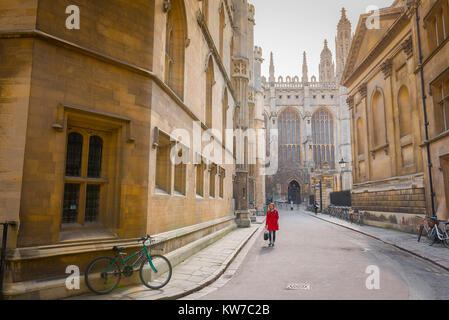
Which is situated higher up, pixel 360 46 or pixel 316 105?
pixel 316 105

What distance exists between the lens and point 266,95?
6750cm

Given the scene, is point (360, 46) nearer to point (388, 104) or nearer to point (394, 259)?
point (388, 104)

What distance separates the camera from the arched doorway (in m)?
62.5

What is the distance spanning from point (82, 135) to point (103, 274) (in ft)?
8.92

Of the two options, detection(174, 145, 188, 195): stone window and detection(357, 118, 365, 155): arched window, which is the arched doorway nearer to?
detection(357, 118, 365, 155): arched window

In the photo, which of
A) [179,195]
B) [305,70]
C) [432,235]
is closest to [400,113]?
[432,235]

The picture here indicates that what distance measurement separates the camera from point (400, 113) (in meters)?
18.3

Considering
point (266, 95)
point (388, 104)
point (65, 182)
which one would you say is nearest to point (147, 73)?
point (65, 182)

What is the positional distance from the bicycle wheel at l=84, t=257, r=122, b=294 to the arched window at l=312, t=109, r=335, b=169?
6437 centimetres

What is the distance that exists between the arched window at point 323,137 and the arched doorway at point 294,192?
7.53 meters

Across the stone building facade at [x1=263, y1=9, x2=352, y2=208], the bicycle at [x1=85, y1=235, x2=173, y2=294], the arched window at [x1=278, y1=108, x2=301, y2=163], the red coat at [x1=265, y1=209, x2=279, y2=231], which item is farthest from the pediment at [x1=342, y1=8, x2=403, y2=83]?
the arched window at [x1=278, y1=108, x2=301, y2=163]

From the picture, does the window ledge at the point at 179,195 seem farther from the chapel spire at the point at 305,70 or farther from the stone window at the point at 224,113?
the chapel spire at the point at 305,70

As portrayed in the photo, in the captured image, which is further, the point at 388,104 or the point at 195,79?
the point at 388,104
